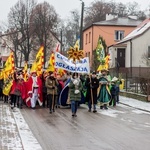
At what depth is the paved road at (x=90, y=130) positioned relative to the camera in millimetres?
9750

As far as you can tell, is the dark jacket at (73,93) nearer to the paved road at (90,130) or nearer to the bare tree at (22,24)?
the paved road at (90,130)

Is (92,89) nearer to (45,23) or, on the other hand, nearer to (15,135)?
(15,135)

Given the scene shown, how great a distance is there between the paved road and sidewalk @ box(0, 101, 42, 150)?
196 millimetres

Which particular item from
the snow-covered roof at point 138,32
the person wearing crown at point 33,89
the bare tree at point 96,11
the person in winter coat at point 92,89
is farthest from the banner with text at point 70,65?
the bare tree at point 96,11

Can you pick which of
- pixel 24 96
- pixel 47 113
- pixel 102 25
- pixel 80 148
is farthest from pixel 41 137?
pixel 102 25

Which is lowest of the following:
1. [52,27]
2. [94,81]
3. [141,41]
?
[94,81]

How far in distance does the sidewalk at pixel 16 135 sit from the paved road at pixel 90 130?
0.20 m

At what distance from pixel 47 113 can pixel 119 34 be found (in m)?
44.0

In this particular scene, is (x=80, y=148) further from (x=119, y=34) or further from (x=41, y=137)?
(x=119, y=34)

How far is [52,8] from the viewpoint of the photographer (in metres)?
74.4

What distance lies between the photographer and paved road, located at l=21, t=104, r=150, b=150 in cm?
975

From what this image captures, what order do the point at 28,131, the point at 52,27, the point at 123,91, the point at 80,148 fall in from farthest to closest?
1. the point at 52,27
2. the point at 123,91
3. the point at 28,131
4. the point at 80,148

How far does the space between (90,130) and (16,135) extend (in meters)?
2.31

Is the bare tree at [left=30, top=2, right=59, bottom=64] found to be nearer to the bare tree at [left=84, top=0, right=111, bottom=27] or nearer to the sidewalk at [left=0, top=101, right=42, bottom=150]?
the bare tree at [left=84, top=0, right=111, bottom=27]
